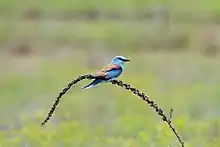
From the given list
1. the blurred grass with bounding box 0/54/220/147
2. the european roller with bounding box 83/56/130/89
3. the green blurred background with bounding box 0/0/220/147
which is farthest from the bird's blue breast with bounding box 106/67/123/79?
the blurred grass with bounding box 0/54/220/147

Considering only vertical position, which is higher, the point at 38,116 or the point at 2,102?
the point at 2,102

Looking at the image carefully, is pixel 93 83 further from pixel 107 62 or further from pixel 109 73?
pixel 107 62

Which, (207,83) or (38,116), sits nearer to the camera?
(38,116)

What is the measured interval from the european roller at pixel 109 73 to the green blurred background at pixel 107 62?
269 cm

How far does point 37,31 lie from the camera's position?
61.7 ft

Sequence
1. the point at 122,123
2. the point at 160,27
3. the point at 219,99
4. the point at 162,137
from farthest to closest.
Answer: the point at 160,27
the point at 219,99
the point at 122,123
the point at 162,137

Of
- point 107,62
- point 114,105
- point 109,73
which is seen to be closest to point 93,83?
point 109,73

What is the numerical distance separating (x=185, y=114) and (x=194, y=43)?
6.82m

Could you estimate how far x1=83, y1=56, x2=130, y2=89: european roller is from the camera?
16.5 feet

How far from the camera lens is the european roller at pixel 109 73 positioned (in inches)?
197

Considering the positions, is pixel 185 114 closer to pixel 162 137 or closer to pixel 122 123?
pixel 122 123

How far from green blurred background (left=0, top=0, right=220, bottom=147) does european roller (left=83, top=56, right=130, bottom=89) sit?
8.83ft

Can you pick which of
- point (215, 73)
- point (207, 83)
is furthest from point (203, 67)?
point (207, 83)

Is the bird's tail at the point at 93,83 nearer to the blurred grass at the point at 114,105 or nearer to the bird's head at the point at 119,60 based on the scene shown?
the bird's head at the point at 119,60
